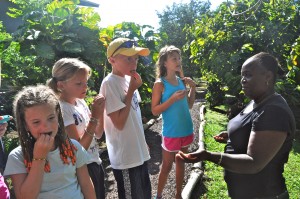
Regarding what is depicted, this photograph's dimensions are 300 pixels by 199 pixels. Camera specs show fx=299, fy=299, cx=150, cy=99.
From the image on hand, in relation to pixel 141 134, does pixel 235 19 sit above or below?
above

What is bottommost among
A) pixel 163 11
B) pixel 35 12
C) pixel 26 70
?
pixel 26 70

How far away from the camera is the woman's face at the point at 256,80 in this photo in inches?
84.1

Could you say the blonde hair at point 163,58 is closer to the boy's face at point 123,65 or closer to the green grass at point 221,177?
the boy's face at point 123,65

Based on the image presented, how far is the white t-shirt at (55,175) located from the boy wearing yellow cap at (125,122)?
0.82 m

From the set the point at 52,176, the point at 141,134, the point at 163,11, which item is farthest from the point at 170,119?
the point at 163,11

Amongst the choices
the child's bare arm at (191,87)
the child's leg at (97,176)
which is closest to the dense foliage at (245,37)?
the child's bare arm at (191,87)

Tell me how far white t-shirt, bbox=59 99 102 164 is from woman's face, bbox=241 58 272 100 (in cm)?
138

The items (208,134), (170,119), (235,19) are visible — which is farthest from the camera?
(235,19)

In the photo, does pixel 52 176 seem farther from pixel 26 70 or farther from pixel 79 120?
pixel 26 70

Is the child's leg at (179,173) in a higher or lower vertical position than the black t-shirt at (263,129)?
lower

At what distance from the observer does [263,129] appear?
6.38 ft

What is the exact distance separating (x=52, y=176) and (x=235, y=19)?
8.82 meters

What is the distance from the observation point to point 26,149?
197cm

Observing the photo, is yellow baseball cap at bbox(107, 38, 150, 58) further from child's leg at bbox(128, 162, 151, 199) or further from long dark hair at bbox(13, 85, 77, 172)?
child's leg at bbox(128, 162, 151, 199)
